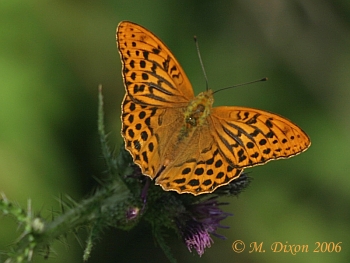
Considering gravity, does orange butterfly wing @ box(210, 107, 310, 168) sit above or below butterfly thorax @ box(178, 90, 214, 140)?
below

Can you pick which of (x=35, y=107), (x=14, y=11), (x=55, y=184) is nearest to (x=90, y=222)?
(x=55, y=184)

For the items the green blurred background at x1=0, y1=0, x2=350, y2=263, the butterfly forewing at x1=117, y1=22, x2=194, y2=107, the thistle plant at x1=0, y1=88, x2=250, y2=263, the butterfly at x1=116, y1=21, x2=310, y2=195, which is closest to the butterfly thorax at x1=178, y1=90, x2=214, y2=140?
the butterfly at x1=116, y1=21, x2=310, y2=195

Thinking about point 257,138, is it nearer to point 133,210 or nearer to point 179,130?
point 179,130

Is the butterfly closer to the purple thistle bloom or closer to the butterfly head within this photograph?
the butterfly head

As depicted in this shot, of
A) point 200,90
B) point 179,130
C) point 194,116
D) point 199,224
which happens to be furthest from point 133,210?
point 200,90

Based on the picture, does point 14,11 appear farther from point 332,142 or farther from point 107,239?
point 332,142

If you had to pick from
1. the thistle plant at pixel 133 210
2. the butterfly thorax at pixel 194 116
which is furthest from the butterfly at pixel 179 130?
the thistle plant at pixel 133 210
